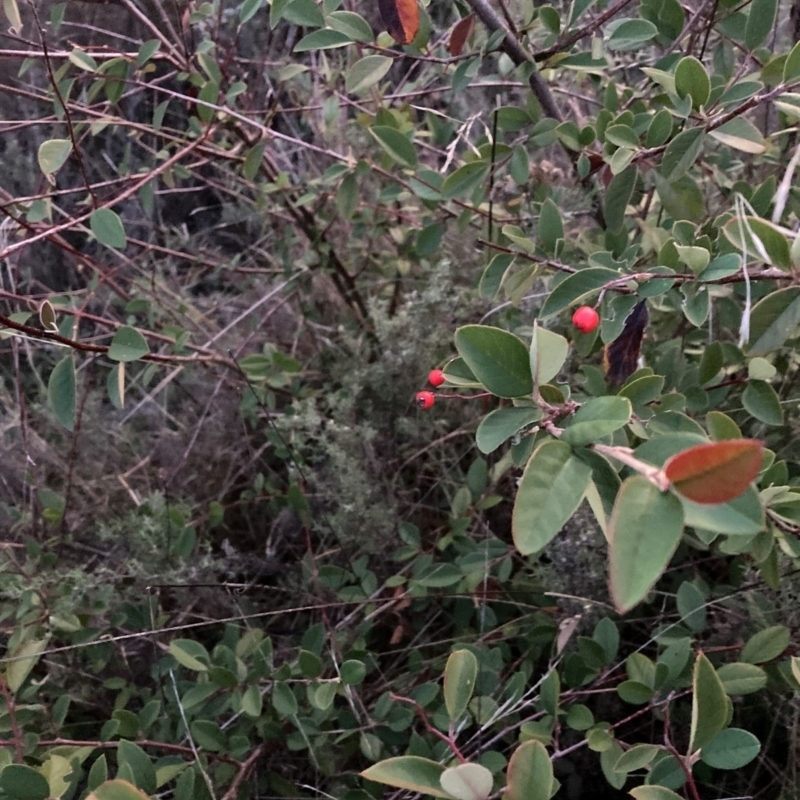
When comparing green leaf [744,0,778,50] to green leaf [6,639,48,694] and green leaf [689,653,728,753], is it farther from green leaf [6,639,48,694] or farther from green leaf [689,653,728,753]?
green leaf [6,639,48,694]

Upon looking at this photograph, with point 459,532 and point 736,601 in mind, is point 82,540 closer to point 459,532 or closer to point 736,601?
point 459,532

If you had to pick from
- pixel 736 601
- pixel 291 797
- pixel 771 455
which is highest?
pixel 771 455

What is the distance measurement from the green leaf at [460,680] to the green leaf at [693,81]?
A: 55 cm

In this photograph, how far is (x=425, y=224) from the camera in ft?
3.71

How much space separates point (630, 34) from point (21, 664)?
1.03 meters

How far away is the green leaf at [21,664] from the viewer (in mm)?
751

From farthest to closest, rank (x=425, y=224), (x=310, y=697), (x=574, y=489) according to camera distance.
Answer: (x=425, y=224)
(x=310, y=697)
(x=574, y=489)

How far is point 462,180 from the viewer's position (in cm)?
84

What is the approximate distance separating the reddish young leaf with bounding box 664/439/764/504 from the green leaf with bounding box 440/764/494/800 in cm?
23

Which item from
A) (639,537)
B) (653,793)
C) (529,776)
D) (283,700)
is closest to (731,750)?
(653,793)

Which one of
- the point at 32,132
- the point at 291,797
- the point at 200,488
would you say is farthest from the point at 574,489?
the point at 32,132

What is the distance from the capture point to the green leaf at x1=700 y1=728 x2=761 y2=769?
51 cm

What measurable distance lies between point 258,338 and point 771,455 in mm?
1130

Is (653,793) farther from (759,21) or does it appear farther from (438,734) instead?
(759,21)
